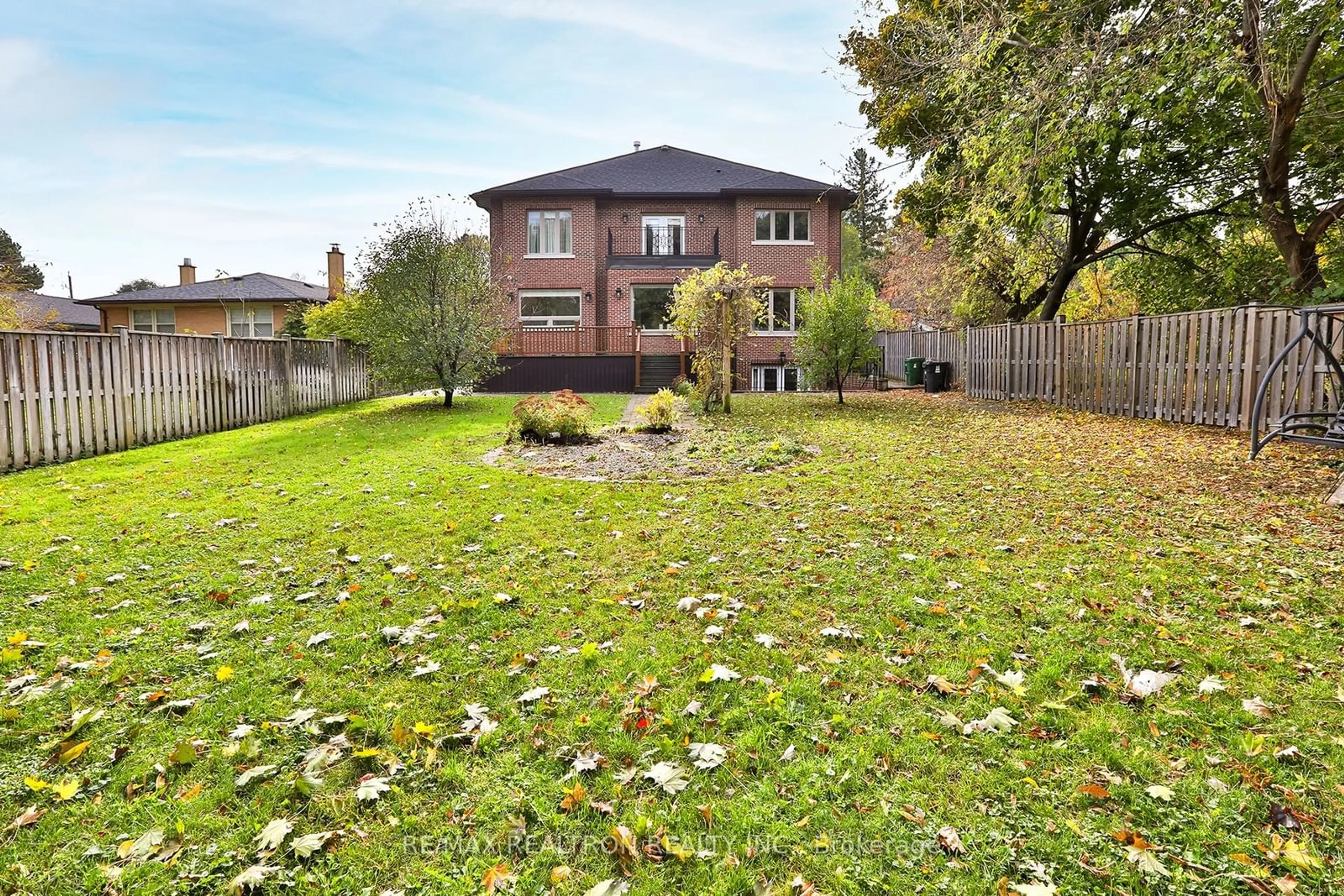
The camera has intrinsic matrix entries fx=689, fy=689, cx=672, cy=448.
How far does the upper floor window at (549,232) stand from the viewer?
2653cm

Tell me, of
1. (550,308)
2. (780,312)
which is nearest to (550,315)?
(550,308)

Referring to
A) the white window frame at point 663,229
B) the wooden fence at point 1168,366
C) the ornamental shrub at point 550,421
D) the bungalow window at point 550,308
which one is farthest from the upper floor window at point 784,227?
the ornamental shrub at point 550,421

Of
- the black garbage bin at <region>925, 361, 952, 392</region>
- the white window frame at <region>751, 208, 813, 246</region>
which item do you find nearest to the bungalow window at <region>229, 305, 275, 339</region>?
the white window frame at <region>751, 208, 813, 246</region>

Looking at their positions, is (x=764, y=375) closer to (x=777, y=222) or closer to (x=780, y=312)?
(x=780, y=312)

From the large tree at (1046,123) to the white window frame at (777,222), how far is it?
7650 mm

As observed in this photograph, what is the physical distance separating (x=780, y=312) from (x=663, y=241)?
5437mm

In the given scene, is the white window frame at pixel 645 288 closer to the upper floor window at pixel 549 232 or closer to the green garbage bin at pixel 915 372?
the upper floor window at pixel 549 232

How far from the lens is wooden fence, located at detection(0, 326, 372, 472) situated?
28.1 ft

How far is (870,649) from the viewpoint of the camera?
344 cm

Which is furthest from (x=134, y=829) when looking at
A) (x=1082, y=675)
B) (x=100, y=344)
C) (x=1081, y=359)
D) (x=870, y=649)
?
(x=1081, y=359)

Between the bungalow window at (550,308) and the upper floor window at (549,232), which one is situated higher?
the upper floor window at (549,232)

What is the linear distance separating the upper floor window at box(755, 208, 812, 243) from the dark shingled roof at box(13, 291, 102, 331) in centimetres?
3410

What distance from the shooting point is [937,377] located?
2105 cm

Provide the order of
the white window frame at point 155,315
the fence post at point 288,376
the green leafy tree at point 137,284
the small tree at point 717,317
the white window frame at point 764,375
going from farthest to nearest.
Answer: the green leafy tree at point 137,284, the white window frame at point 155,315, the white window frame at point 764,375, the fence post at point 288,376, the small tree at point 717,317
